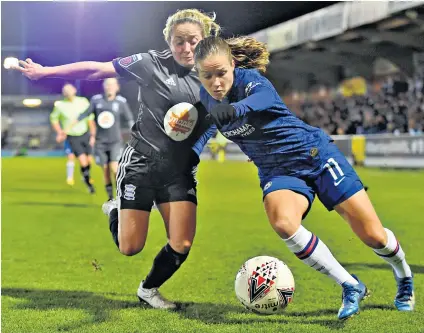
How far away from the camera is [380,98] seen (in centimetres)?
1730

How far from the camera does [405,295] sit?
384 cm

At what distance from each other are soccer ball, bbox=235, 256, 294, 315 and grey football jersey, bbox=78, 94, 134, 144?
565 centimetres

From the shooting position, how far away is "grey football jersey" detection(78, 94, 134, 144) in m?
9.45

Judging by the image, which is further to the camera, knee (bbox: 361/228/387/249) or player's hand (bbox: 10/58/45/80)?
player's hand (bbox: 10/58/45/80)

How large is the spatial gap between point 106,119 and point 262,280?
257 inches

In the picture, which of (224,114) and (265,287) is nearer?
(224,114)

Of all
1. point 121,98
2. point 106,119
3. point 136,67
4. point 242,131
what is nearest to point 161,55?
point 136,67

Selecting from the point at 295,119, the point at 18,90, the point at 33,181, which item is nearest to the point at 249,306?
the point at 295,119

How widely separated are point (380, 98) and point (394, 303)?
45.8ft

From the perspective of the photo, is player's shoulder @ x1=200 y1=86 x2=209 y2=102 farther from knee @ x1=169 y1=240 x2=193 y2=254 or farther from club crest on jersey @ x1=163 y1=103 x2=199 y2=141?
knee @ x1=169 y1=240 x2=193 y2=254

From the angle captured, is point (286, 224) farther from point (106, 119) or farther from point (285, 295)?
point (106, 119)

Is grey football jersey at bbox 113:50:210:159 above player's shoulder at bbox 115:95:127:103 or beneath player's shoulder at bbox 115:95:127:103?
above

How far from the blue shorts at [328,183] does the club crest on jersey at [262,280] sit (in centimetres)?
46

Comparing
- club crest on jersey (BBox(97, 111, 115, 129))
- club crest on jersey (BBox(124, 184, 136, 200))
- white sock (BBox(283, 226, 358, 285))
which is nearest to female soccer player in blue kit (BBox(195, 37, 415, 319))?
white sock (BBox(283, 226, 358, 285))
